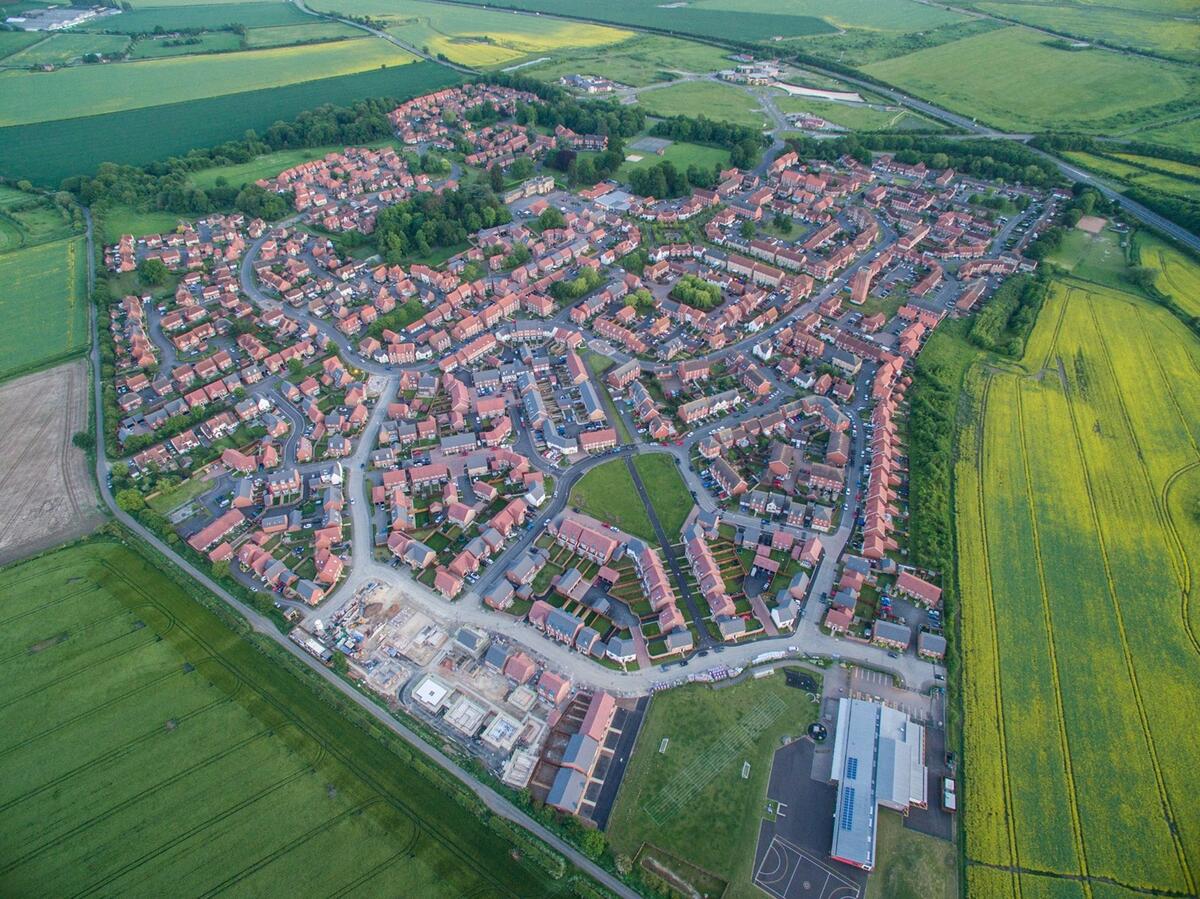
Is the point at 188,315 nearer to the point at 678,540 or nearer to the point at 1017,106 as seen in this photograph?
the point at 678,540

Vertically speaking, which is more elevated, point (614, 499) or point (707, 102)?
point (707, 102)

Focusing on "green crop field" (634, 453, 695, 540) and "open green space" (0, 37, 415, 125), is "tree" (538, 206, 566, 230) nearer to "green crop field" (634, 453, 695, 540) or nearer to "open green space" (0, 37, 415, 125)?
"green crop field" (634, 453, 695, 540)

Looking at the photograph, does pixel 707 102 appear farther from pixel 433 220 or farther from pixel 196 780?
pixel 196 780

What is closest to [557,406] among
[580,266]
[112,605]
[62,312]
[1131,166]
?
[580,266]

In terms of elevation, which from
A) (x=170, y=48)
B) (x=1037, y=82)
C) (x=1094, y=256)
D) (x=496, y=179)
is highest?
(x=1037, y=82)

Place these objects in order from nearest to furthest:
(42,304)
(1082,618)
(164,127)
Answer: (1082,618), (42,304), (164,127)

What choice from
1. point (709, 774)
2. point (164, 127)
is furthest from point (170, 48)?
point (709, 774)
